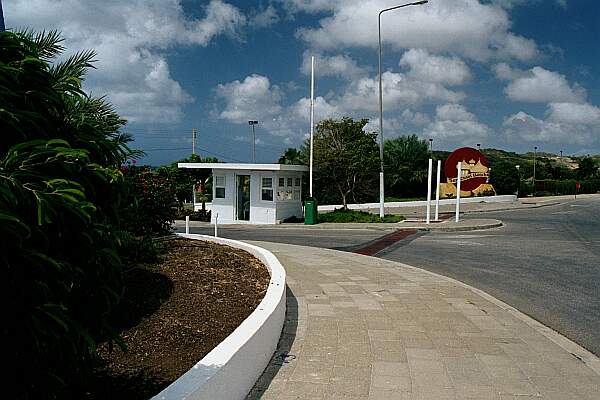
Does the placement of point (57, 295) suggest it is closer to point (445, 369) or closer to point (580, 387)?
point (445, 369)

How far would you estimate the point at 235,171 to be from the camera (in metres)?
28.2

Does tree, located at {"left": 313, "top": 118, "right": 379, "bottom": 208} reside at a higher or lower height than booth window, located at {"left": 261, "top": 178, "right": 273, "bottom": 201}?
higher

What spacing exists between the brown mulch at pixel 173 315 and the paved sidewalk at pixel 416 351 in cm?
64

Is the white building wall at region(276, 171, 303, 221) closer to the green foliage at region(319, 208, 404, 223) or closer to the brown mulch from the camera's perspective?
the green foliage at region(319, 208, 404, 223)

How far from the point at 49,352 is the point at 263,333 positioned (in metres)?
2.95

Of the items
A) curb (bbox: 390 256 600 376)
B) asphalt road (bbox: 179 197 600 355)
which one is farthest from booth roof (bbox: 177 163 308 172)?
curb (bbox: 390 256 600 376)

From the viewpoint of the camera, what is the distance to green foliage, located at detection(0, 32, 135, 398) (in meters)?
2.29

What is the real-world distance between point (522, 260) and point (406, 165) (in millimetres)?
37889

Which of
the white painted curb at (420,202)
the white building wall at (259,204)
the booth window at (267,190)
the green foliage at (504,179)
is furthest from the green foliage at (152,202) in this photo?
the green foliage at (504,179)

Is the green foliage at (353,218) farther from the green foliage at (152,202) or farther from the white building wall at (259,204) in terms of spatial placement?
the green foliage at (152,202)

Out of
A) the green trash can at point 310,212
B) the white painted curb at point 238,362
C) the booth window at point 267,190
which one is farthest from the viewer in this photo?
the booth window at point 267,190

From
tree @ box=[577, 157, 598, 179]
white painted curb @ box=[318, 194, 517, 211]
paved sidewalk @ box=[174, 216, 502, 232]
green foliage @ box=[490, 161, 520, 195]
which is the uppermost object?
tree @ box=[577, 157, 598, 179]

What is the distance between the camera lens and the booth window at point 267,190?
91.0 ft

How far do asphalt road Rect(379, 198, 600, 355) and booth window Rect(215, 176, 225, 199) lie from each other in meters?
11.4
